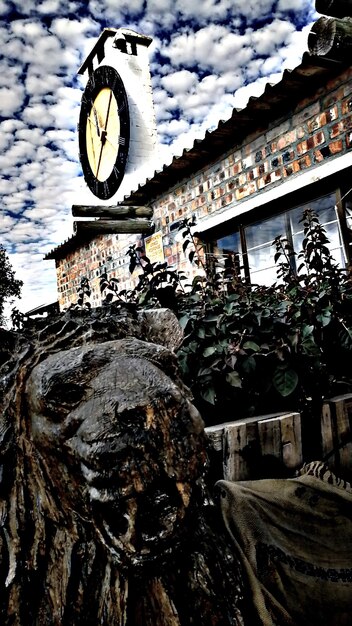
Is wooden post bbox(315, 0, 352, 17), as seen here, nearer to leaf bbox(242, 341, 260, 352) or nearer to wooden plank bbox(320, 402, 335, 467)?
leaf bbox(242, 341, 260, 352)

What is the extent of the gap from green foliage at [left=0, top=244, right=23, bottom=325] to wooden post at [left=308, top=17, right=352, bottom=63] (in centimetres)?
983

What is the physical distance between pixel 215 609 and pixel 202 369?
104cm

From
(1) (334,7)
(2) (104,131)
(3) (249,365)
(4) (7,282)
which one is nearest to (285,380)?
(3) (249,365)

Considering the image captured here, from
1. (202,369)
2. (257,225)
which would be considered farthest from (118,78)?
(202,369)

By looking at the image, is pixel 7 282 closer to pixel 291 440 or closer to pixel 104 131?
pixel 104 131

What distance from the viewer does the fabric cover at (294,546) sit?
1127 millimetres

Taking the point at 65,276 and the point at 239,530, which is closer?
the point at 239,530

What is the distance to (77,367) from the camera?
2.54 feet

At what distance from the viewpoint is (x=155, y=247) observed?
19.7 ft

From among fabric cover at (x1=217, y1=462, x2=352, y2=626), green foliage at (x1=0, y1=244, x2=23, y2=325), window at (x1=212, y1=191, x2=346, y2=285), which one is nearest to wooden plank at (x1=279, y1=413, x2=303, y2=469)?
fabric cover at (x1=217, y1=462, x2=352, y2=626)

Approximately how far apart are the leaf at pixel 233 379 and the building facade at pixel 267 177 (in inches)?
74.7

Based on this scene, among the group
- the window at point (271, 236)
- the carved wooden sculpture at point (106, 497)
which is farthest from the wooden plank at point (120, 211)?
the carved wooden sculpture at point (106, 497)

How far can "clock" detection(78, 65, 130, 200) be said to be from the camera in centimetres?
824

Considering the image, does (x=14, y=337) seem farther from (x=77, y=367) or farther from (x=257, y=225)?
(x=257, y=225)
